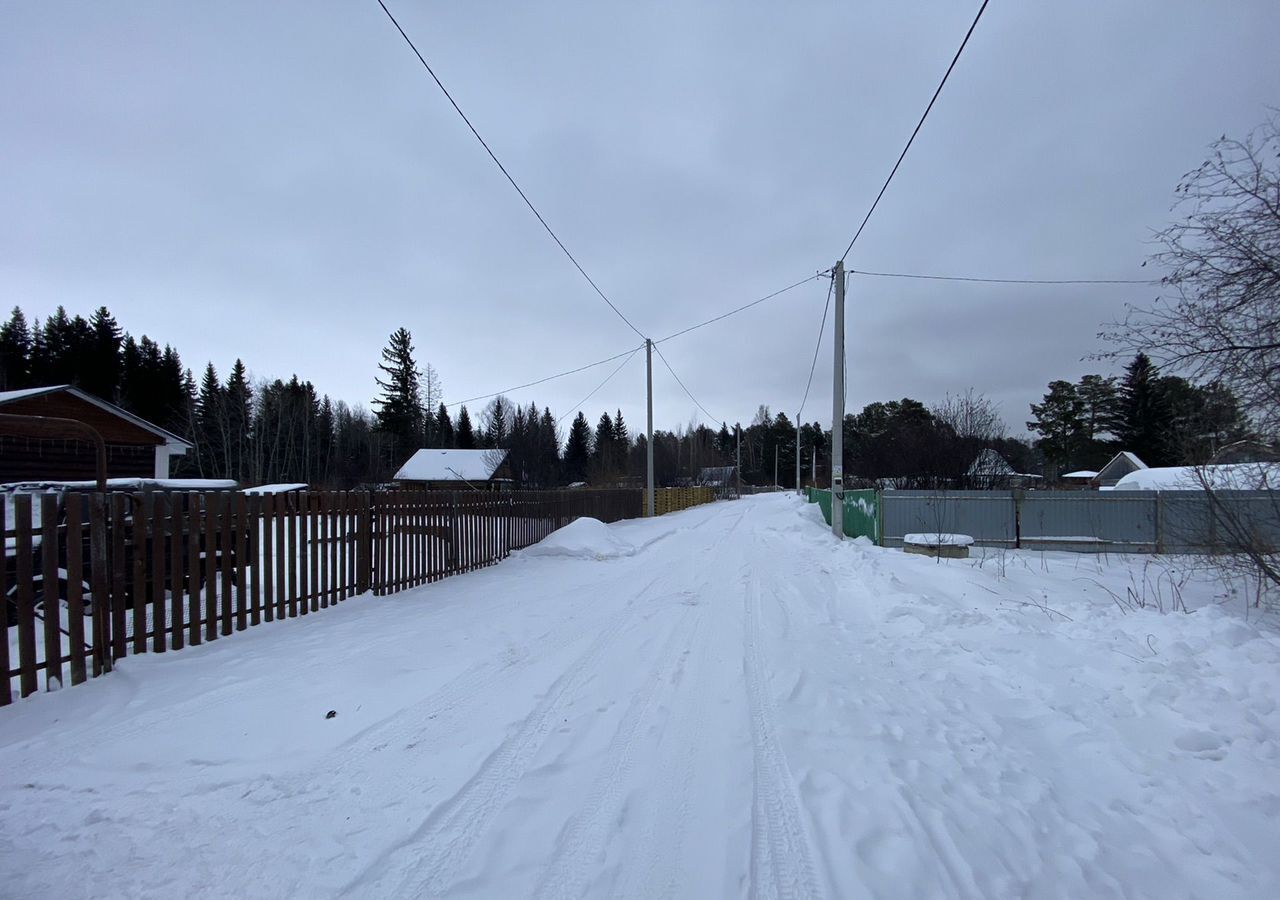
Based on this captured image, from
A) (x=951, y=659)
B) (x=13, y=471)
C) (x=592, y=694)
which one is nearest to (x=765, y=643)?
(x=951, y=659)

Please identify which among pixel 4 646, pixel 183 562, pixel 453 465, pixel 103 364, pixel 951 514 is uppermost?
pixel 103 364

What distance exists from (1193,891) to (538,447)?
146ft

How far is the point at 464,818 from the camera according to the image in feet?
9.75

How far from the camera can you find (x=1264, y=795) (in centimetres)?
313

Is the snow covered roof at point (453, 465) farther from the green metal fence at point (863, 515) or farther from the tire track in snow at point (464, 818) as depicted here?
the tire track in snow at point (464, 818)

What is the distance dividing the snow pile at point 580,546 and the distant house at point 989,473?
1638 centimetres

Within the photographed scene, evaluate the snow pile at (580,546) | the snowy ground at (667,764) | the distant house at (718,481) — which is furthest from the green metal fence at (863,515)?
the distant house at (718,481)

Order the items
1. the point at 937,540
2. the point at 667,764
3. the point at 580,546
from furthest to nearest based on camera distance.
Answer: the point at 580,546 → the point at 937,540 → the point at 667,764

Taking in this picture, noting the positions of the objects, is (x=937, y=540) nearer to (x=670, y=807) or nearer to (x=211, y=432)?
(x=670, y=807)

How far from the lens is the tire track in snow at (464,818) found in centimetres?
253

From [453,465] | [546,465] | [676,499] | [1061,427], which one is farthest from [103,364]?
[1061,427]

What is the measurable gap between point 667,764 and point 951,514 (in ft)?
49.1

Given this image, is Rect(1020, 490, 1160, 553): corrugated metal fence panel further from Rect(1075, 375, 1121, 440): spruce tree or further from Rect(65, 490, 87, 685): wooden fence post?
Rect(1075, 375, 1121, 440): spruce tree

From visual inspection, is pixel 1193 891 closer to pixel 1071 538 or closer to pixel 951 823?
pixel 951 823
